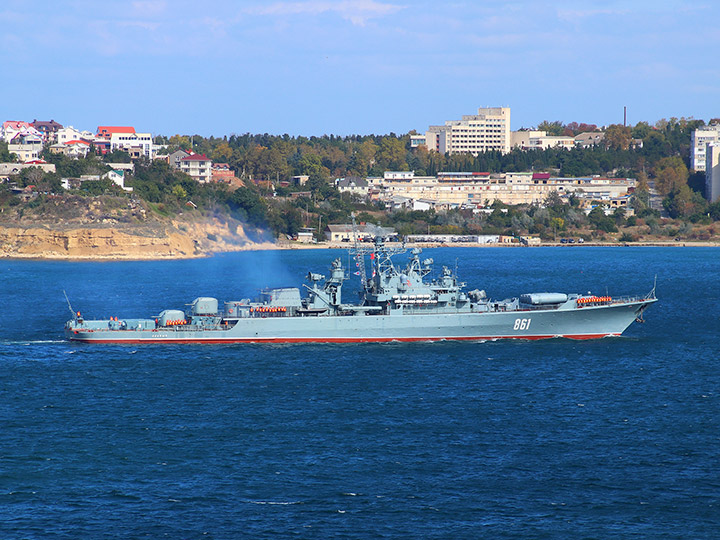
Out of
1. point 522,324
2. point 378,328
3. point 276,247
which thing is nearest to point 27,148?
point 276,247

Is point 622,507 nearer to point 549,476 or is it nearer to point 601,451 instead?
point 549,476

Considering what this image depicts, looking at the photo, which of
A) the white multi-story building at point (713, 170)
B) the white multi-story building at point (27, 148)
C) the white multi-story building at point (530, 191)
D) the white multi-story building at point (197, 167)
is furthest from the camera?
the white multi-story building at point (530, 191)

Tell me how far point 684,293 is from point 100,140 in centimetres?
14625

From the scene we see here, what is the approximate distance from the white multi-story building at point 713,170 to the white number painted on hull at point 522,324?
485 feet

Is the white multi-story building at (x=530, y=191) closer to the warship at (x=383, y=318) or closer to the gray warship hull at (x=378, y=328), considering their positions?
the warship at (x=383, y=318)

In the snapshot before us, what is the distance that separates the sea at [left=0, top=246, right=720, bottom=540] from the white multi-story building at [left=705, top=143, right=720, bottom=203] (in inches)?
5390

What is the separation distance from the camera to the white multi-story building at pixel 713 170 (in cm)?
18862

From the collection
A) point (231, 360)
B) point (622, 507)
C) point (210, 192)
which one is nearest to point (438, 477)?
point (622, 507)

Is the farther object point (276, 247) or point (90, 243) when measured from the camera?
point (276, 247)

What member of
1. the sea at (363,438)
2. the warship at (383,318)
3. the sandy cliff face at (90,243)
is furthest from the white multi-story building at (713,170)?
the warship at (383,318)

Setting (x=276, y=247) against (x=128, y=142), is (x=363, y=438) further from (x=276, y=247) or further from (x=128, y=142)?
(x=128, y=142)

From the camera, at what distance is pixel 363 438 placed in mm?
35688

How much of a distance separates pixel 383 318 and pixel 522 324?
8397 millimetres

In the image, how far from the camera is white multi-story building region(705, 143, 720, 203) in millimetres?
188625
